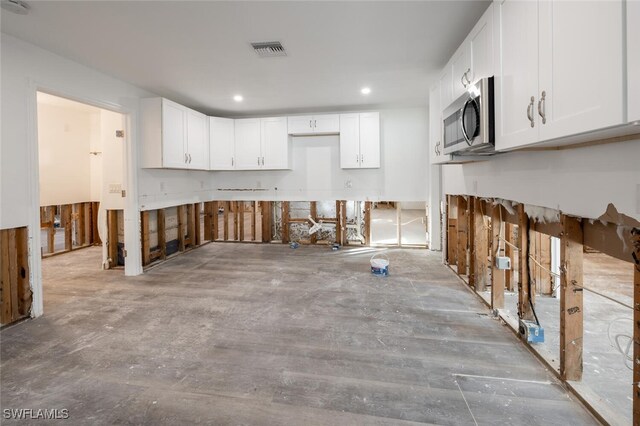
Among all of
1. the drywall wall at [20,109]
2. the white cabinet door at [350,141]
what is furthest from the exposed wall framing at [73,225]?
the white cabinet door at [350,141]

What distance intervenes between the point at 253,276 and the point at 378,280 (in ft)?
5.21

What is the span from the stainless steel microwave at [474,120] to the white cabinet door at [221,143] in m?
4.16

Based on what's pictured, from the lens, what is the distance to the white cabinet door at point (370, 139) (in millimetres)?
5324

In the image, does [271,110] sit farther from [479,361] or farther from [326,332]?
[479,361]

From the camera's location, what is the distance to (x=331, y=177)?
231 inches

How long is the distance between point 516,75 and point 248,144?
4.68 metres

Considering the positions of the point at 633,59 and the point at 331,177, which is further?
the point at 331,177

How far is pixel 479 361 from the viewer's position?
2.11 metres

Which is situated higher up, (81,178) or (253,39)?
(253,39)

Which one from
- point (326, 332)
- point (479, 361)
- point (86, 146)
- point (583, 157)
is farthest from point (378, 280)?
point (86, 146)

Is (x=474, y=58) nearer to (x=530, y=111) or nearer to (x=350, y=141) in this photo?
(x=530, y=111)

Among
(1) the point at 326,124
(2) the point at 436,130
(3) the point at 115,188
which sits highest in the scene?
(1) the point at 326,124

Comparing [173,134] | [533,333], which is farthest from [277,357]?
[173,134]

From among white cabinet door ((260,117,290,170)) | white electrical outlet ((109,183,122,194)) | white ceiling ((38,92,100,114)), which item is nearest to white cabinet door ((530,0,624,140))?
white cabinet door ((260,117,290,170))
